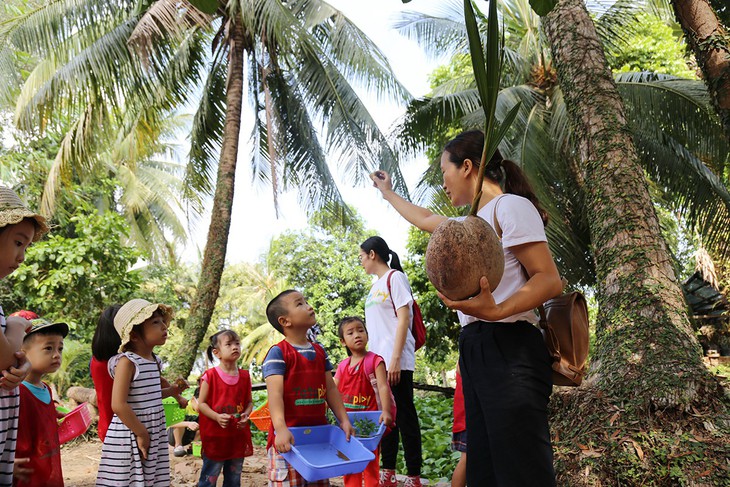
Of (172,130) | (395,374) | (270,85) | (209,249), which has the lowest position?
(395,374)

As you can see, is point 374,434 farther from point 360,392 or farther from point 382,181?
point 382,181

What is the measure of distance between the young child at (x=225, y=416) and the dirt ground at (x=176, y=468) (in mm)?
758

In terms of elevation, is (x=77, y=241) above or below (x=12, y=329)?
above

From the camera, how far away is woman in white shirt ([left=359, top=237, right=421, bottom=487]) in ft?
11.2

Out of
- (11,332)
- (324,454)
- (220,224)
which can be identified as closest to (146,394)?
(324,454)

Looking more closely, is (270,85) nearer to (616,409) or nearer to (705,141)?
(705,141)

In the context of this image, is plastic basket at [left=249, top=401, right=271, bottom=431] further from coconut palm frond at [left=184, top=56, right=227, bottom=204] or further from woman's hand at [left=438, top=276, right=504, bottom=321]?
coconut palm frond at [left=184, top=56, right=227, bottom=204]

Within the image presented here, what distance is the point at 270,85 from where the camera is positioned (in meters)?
10.3

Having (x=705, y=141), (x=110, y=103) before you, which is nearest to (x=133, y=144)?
(x=110, y=103)

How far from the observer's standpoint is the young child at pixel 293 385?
8.38 feet

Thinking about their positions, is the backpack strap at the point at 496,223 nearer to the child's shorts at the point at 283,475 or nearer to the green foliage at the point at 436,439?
the child's shorts at the point at 283,475

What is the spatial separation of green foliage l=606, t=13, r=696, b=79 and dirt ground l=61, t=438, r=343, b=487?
9.57 metres

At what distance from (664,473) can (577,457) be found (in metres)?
0.39

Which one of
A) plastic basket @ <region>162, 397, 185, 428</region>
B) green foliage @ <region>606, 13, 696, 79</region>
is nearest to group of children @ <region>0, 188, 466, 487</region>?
plastic basket @ <region>162, 397, 185, 428</region>
